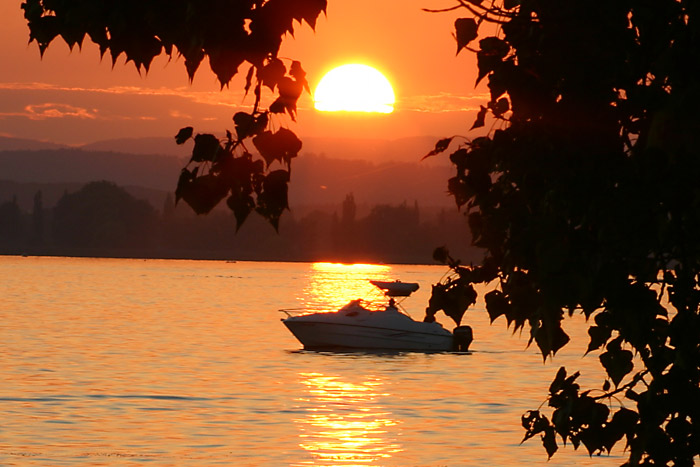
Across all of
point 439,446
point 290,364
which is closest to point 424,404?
point 439,446

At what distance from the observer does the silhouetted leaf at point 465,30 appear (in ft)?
23.5

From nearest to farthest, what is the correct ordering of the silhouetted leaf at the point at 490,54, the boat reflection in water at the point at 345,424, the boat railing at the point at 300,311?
the silhouetted leaf at the point at 490,54, the boat reflection in water at the point at 345,424, the boat railing at the point at 300,311

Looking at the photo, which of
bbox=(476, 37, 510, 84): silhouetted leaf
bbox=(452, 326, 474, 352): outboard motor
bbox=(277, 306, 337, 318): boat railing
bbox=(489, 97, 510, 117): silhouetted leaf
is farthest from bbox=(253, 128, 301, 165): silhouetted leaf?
bbox=(452, 326, 474, 352): outboard motor

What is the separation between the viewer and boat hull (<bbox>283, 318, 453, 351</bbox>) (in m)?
69.9

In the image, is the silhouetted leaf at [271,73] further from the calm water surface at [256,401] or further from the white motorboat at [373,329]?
the white motorboat at [373,329]

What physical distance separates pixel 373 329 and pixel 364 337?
69 cm

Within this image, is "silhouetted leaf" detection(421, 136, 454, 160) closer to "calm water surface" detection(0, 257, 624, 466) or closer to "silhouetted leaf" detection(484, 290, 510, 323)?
"silhouetted leaf" detection(484, 290, 510, 323)

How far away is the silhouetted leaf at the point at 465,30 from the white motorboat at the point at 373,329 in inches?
2433

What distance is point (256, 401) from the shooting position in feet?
194

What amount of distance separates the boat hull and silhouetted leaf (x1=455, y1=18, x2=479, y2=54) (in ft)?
206

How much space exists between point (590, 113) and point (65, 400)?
52691 mm

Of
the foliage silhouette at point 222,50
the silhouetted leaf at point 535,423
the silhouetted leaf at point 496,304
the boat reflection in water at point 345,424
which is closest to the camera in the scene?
the foliage silhouette at point 222,50

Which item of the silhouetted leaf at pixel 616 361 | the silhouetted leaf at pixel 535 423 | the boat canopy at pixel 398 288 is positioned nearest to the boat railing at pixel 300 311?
the boat canopy at pixel 398 288

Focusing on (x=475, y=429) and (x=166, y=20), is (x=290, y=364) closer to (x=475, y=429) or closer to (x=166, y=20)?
(x=475, y=429)
